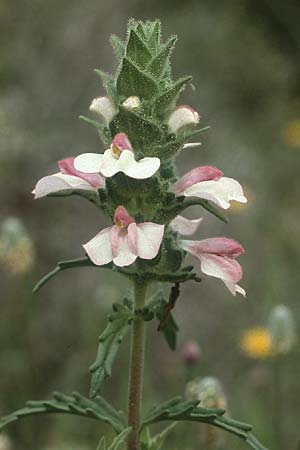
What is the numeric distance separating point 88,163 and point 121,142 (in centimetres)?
6

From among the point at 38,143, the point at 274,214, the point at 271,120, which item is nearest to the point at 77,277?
the point at 38,143

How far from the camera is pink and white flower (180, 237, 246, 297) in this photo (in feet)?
4.38

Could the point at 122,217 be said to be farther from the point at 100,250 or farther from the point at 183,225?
the point at 183,225

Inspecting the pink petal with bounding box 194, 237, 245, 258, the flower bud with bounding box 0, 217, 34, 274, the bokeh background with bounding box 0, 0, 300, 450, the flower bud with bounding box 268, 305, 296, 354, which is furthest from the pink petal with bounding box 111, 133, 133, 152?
the flower bud with bounding box 0, 217, 34, 274

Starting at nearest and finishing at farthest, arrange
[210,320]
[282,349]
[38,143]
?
[282,349] → [210,320] → [38,143]

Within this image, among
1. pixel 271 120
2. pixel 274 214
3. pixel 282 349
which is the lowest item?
pixel 282 349

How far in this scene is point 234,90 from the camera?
594 cm

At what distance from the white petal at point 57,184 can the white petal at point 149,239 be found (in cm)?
15

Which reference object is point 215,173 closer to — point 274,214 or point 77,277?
point 77,277

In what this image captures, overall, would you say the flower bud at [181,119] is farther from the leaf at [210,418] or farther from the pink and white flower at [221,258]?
the leaf at [210,418]

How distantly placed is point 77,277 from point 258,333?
3.33 ft

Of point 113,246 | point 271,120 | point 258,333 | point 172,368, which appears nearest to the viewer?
point 113,246

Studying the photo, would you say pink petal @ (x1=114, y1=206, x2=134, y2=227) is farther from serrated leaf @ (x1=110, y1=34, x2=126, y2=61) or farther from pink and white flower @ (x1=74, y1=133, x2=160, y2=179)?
serrated leaf @ (x1=110, y1=34, x2=126, y2=61)

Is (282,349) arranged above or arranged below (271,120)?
below
